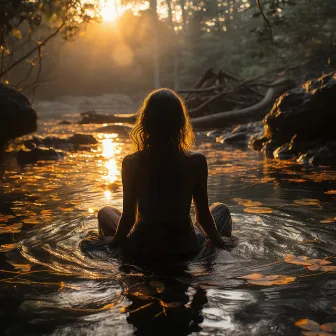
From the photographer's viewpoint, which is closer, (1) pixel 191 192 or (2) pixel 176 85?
(1) pixel 191 192

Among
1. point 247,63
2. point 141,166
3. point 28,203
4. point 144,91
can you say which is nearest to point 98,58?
point 144,91

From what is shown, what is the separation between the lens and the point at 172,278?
3.61 m

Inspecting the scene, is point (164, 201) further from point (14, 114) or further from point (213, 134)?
point (213, 134)

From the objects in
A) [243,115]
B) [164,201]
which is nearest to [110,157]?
[164,201]

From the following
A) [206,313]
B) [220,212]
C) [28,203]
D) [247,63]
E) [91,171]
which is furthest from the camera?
[247,63]

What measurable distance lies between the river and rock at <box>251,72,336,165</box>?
4.33m

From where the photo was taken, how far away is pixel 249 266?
387 centimetres

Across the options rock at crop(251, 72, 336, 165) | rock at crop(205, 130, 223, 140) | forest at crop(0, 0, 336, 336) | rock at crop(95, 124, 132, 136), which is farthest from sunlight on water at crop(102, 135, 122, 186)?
rock at crop(251, 72, 336, 165)

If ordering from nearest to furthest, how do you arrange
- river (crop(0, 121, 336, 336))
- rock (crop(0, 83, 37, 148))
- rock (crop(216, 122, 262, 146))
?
1. river (crop(0, 121, 336, 336))
2. rock (crop(0, 83, 37, 148))
3. rock (crop(216, 122, 262, 146))

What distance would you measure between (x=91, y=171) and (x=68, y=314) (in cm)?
703

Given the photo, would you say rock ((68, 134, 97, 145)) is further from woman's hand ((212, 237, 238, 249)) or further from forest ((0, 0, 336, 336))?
woman's hand ((212, 237, 238, 249))

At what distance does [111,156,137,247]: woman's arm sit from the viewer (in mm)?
3762

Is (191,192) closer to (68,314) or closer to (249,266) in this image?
(249,266)

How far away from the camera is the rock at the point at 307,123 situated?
1098 centimetres
